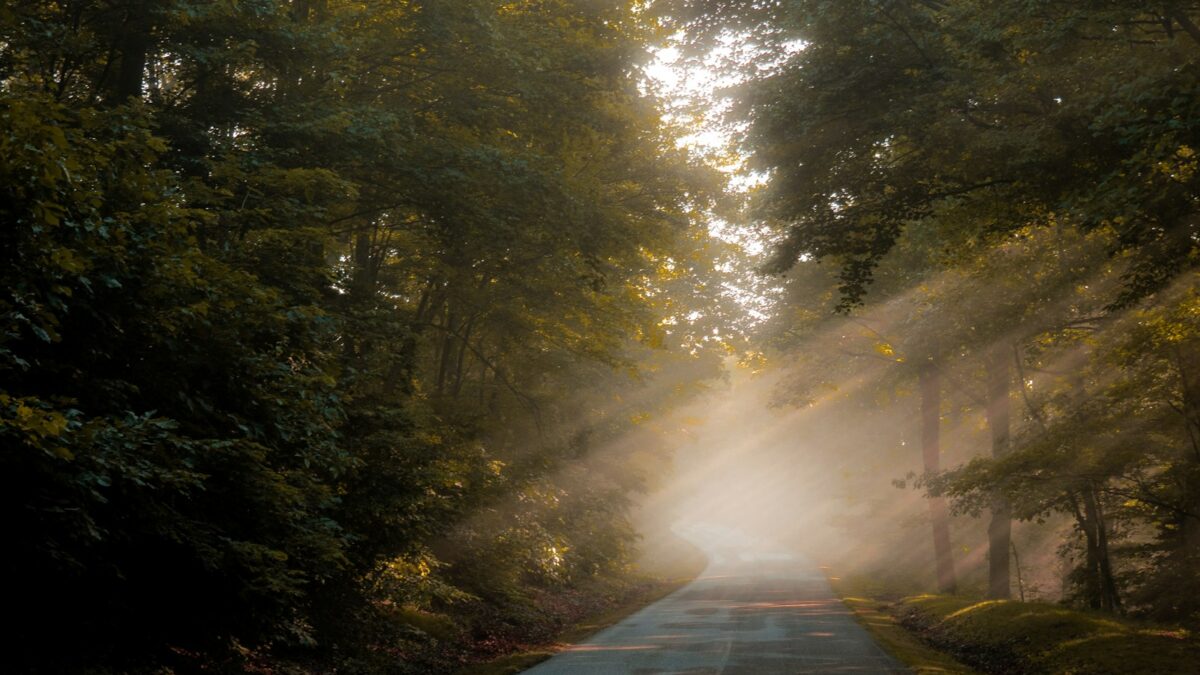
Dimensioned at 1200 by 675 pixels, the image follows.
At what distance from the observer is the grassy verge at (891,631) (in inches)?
598

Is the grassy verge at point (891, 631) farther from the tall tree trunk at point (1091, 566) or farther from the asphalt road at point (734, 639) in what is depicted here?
the tall tree trunk at point (1091, 566)

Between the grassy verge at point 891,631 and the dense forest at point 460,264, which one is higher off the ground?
the dense forest at point 460,264

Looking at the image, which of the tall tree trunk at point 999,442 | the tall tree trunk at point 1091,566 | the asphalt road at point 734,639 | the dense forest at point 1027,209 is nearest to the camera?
the dense forest at point 1027,209

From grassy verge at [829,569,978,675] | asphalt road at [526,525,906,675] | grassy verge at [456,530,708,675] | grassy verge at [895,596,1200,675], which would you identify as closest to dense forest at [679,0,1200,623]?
grassy verge at [895,596,1200,675]

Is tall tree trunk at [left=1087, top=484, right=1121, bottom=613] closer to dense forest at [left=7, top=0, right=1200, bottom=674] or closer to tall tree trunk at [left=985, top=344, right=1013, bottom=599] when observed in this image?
dense forest at [left=7, top=0, right=1200, bottom=674]

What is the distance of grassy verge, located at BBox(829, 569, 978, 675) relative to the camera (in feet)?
49.8

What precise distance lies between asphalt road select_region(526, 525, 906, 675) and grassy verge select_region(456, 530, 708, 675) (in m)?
0.40

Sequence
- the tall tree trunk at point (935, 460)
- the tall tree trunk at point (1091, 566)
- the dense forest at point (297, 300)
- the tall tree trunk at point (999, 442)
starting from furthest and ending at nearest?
the tall tree trunk at point (935, 460) < the tall tree trunk at point (999, 442) < the tall tree trunk at point (1091, 566) < the dense forest at point (297, 300)

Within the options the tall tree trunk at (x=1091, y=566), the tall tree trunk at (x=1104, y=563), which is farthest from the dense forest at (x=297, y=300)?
the tall tree trunk at (x=1091, y=566)

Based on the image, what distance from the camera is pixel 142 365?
28.2ft

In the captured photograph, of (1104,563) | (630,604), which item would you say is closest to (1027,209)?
(1104,563)

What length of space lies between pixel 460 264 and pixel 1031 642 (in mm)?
12758

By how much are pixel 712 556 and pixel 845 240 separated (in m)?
52.6

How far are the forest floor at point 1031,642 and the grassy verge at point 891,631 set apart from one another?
0.09 ft
